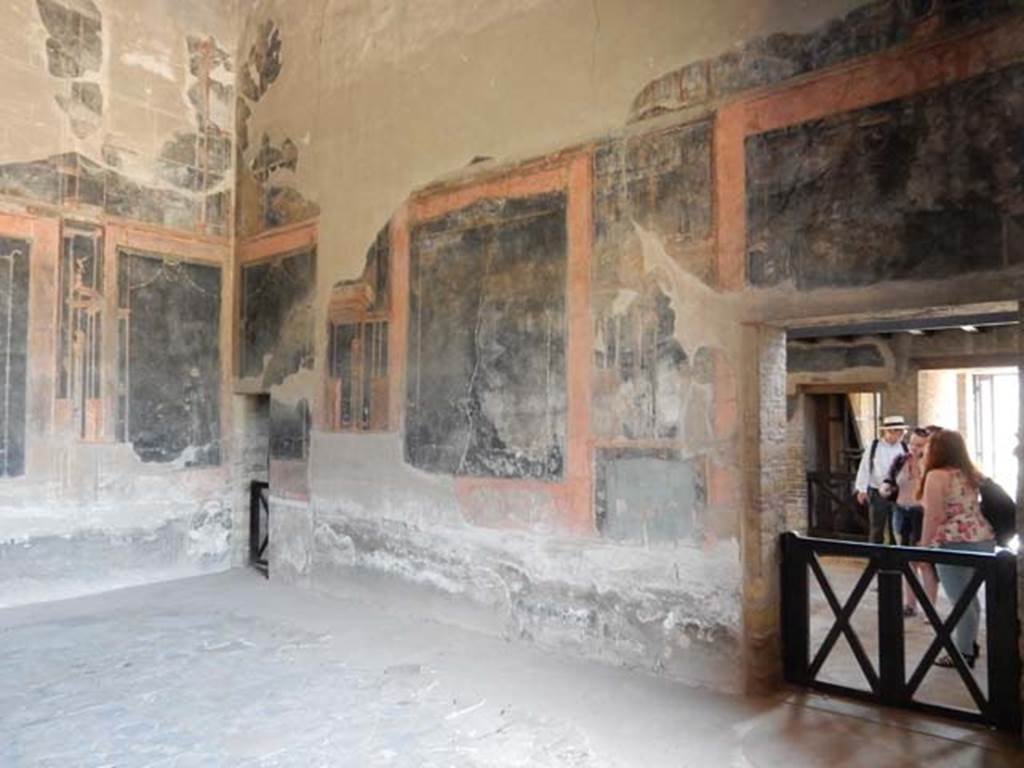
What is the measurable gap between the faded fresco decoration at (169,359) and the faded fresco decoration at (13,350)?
2.44 feet

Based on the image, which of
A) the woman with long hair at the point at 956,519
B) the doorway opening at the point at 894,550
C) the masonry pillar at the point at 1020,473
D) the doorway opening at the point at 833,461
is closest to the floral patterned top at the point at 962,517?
the woman with long hair at the point at 956,519

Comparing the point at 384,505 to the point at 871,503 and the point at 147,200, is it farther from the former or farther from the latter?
the point at 871,503

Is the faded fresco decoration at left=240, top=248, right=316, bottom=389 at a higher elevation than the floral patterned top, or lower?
higher

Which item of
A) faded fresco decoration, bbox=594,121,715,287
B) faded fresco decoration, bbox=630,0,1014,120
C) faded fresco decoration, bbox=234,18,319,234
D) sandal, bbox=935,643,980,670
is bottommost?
sandal, bbox=935,643,980,670

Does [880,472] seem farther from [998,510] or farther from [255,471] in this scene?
[255,471]

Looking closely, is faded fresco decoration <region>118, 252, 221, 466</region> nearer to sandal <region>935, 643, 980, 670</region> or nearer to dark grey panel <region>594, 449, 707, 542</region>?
dark grey panel <region>594, 449, 707, 542</region>

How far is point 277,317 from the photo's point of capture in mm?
7012

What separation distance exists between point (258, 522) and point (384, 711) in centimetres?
425

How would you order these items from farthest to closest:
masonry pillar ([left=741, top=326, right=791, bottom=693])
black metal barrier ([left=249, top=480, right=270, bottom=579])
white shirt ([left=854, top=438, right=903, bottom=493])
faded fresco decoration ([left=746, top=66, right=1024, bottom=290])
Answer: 1. black metal barrier ([left=249, top=480, right=270, bottom=579])
2. white shirt ([left=854, top=438, right=903, bottom=493])
3. masonry pillar ([left=741, top=326, right=791, bottom=693])
4. faded fresco decoration ([left=746, top=66, right=1024, bottom=290])

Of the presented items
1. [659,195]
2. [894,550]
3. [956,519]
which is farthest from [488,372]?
[956,519]

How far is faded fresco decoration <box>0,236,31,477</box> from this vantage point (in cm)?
607

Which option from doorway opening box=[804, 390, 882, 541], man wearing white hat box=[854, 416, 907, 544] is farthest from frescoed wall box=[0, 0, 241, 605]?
doorway opening box=[804, 390, 882, 541]

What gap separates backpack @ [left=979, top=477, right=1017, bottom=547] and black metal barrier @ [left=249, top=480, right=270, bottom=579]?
238 inches

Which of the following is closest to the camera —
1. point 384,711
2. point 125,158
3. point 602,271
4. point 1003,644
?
point 1003,644
